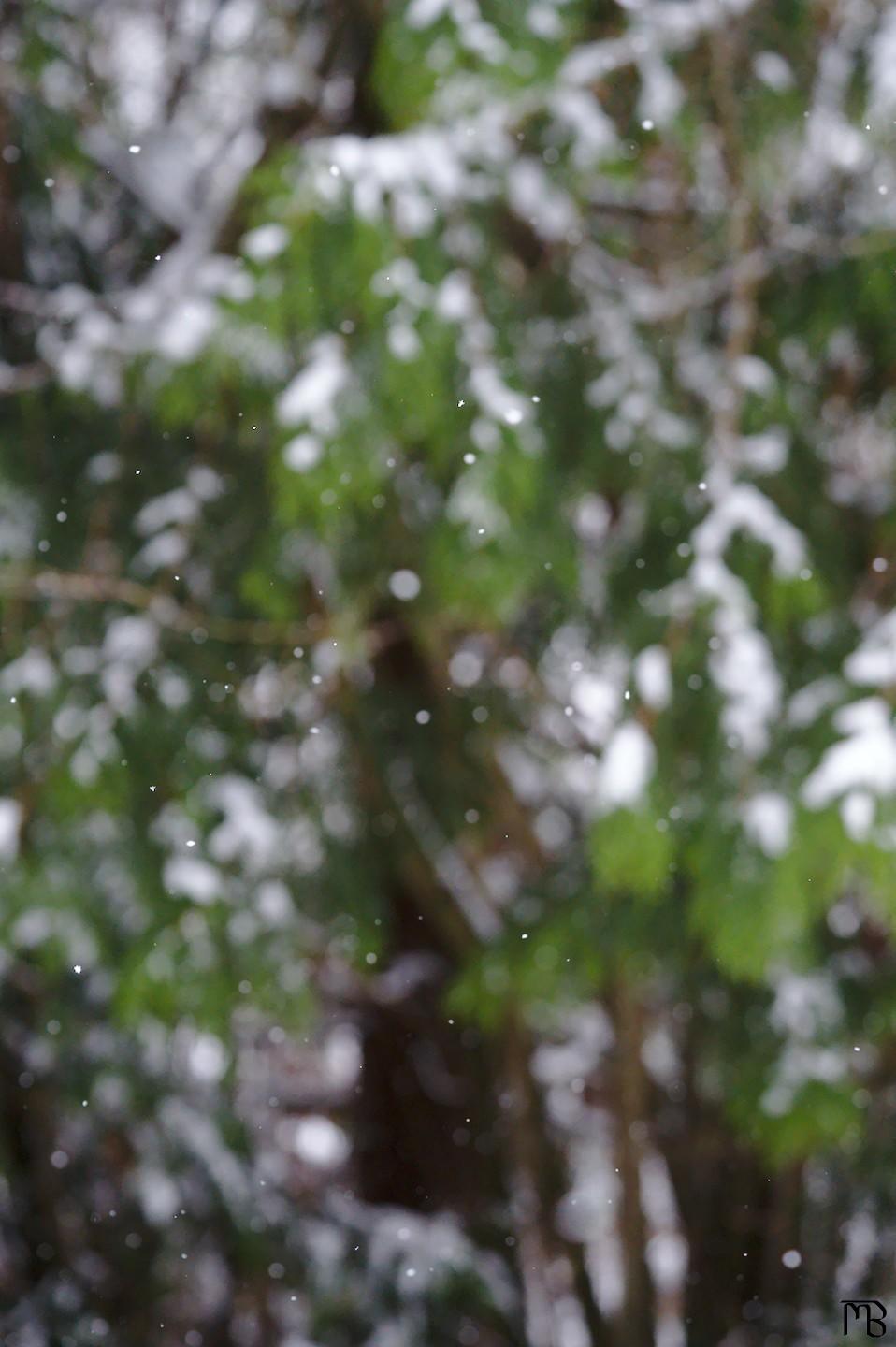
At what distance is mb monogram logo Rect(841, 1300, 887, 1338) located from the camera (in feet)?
10.6

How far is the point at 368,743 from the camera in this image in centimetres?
296

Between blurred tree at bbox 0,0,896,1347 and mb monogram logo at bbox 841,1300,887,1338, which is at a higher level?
blurred tree at bbox 0,0,896,1347

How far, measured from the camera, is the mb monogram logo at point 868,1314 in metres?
3.24

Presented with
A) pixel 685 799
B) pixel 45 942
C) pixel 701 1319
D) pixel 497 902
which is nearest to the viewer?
pixel 685 799

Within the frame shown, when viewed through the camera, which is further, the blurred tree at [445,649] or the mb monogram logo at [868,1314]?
the mb monogram logo at [868,1314]

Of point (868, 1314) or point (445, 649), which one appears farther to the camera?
point (868, 1314)

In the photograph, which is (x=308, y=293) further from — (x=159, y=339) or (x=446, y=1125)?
(x=446, y=1125)

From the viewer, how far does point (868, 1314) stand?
3422 millimetres

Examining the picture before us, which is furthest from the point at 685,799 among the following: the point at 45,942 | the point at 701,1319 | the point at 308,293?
the point at 701,1319

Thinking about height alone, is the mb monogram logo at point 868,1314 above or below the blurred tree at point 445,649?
below

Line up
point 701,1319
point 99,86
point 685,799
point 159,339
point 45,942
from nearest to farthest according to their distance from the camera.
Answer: point 685,799
point 159,339
point 45,942
point 99,86
point 701,1319

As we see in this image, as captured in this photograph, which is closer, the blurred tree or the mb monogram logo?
the blurred tree

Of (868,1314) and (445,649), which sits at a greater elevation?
(445,649)

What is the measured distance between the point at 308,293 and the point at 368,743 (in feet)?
4.51
